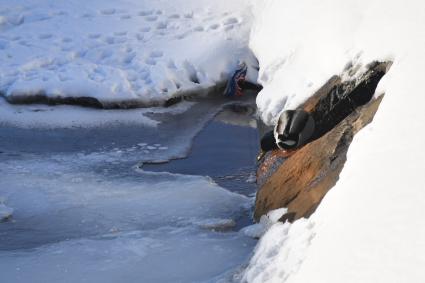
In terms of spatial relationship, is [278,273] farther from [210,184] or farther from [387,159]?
[210,184]

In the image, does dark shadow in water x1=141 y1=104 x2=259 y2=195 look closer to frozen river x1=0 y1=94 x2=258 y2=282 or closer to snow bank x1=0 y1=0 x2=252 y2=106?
frozen river x1=0 y1=94 x2=258 y2=282

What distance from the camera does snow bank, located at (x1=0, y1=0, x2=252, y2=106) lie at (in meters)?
9.42

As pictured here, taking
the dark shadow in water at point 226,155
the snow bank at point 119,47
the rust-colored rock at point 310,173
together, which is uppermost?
the rust-colored rock at point 310,173

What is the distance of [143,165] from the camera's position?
725cm

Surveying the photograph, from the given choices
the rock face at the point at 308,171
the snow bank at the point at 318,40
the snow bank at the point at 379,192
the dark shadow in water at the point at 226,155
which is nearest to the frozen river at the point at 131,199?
the dark shadow in water at the point at 226,155

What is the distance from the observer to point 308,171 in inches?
202

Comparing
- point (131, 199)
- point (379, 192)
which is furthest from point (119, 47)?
point (379, 192)

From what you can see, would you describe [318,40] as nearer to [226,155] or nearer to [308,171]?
[226,155]

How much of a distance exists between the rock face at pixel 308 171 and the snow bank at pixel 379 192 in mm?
231

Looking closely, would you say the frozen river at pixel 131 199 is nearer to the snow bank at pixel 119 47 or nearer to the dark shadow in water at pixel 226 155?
the dark shadow in water at pixel 226 155

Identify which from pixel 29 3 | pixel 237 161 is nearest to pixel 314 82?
pixel 237 161

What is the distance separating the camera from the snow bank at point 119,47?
942cm

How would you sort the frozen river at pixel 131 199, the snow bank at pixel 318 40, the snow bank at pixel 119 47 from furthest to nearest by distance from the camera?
the snow bank at pixel 119 47 → the snow bank at pixel 318 40 → the frozen river at pixel 131 199

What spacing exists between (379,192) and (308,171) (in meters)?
1.57
